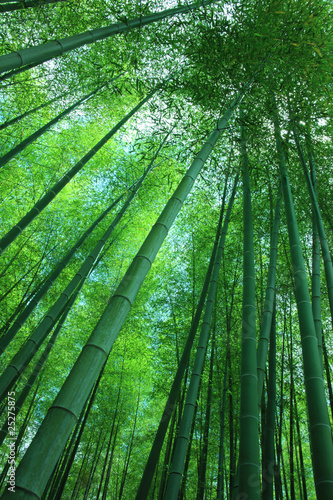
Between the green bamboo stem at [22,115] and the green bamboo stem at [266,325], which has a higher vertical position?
the green bamboo stem at [22,115]

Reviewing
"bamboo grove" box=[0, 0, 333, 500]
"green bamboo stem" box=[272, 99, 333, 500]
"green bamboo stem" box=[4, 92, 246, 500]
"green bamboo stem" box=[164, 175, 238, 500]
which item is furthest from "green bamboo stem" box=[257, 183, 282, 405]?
"green bamboo stem" box=[4, 92, 246, 500]

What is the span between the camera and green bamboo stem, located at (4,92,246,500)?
3.02ft

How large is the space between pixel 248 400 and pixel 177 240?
188 inches

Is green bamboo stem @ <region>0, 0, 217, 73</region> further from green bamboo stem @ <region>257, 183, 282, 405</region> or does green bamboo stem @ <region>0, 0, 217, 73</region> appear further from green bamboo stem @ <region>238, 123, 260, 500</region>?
green bamboo stem @ <region>257, 183, 282, 405</region>

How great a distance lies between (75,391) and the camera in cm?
108

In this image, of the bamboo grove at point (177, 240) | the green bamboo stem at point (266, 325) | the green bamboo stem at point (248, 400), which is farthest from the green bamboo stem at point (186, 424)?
the green bamboo stem at point (248, 400)

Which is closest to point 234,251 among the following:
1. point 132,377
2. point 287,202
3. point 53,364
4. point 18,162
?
point 287,202

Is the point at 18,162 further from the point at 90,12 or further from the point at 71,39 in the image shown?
the point at 71,39

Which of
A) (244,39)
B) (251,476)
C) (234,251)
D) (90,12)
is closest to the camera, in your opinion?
(251,476)

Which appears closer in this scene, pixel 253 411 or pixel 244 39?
pixel 253 411

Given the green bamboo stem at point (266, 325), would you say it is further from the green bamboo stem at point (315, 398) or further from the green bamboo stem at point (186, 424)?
the green bamboo stem at point (186, 424)

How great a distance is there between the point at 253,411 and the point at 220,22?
3.22 meters

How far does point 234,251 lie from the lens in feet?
16.8

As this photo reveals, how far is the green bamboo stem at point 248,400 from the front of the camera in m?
1.50
